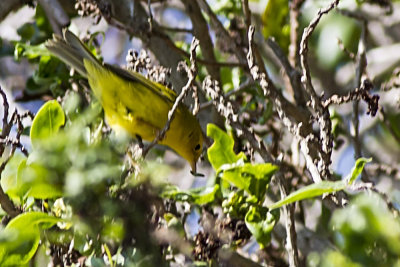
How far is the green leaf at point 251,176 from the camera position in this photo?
2305 mm

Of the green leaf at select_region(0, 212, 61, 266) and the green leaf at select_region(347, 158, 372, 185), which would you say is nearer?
the green leaf at select_region(347, 158, 372, 185)

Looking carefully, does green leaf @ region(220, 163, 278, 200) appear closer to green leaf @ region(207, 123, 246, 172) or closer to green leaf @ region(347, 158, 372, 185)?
green leaf @ region(207, 123, 246, 172)

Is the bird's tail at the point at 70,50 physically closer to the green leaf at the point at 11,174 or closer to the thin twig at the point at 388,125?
the green leaf at the point at 11,174

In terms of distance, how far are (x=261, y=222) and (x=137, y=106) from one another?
69.4 inches

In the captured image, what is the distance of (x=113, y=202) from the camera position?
172 centimetres

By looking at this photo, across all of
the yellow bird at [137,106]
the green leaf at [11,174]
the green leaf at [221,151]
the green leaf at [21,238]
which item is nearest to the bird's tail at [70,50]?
the yellow bird at [137,106]

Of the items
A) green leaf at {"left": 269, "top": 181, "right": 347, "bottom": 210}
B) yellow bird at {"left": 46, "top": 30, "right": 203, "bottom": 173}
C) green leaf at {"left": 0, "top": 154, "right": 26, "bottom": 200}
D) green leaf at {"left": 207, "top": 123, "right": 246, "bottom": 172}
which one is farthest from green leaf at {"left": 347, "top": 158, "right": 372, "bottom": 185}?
yellow bird at {"left": 46, "top": 30, "right": 203, "bottom": 173}

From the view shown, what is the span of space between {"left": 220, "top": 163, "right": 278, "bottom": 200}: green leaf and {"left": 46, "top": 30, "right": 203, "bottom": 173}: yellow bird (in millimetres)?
1431

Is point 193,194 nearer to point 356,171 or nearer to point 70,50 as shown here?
point 356,171

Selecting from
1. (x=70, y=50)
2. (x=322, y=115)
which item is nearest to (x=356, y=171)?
(x=322, y=115)

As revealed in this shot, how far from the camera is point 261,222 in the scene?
2359 millimetres

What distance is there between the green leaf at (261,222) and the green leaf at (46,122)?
70 centimetres

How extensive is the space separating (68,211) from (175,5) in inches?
147

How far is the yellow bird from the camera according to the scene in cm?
381
